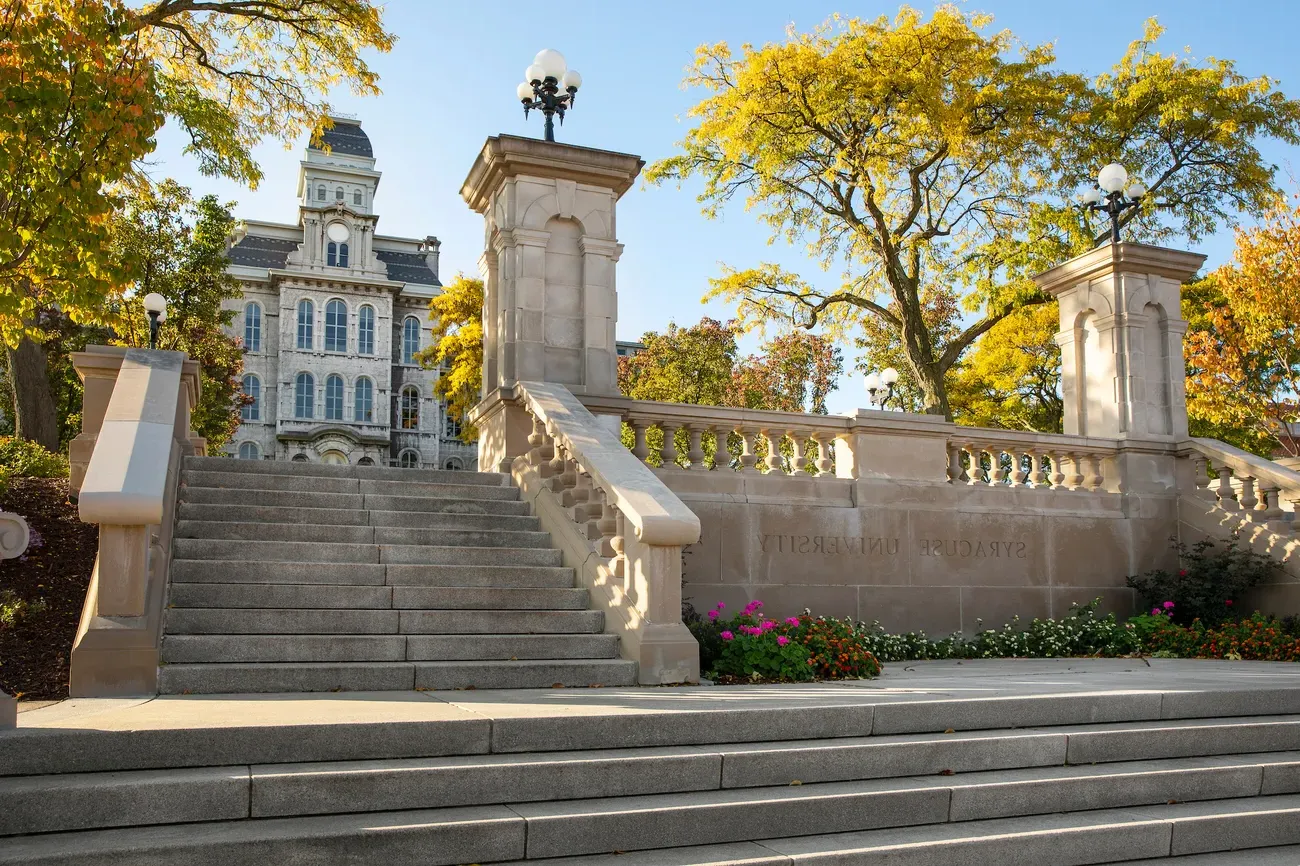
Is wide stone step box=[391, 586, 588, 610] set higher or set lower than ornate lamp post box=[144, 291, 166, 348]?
lower

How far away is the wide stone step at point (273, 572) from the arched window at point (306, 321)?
54.5 metres

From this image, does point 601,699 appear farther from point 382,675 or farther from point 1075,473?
point 1075,473

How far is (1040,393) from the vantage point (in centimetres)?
3014

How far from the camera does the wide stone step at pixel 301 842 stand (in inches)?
169

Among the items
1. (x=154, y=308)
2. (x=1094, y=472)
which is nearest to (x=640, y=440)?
(x=1094, y=472)

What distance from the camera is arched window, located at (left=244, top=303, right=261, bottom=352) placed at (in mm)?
60219

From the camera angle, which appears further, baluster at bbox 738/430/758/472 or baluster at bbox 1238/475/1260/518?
baluster at bbox 1238/475/1260/518

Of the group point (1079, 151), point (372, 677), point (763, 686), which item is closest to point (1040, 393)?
point (1079, 151)

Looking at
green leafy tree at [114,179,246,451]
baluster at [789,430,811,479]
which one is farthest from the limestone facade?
baluster at [789,430,811,479]

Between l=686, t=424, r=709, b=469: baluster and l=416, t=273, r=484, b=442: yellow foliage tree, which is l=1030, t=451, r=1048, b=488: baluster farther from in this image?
l=416, t=273, r=484, b=442: yellow foliage tree

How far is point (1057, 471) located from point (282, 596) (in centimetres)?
978

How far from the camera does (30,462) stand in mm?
13625

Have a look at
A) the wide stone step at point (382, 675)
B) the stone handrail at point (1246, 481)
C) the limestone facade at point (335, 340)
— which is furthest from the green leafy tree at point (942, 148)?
the limestone facade at point (335, 340)

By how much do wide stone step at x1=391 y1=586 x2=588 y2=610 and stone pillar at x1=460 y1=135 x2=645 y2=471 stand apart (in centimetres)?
287
